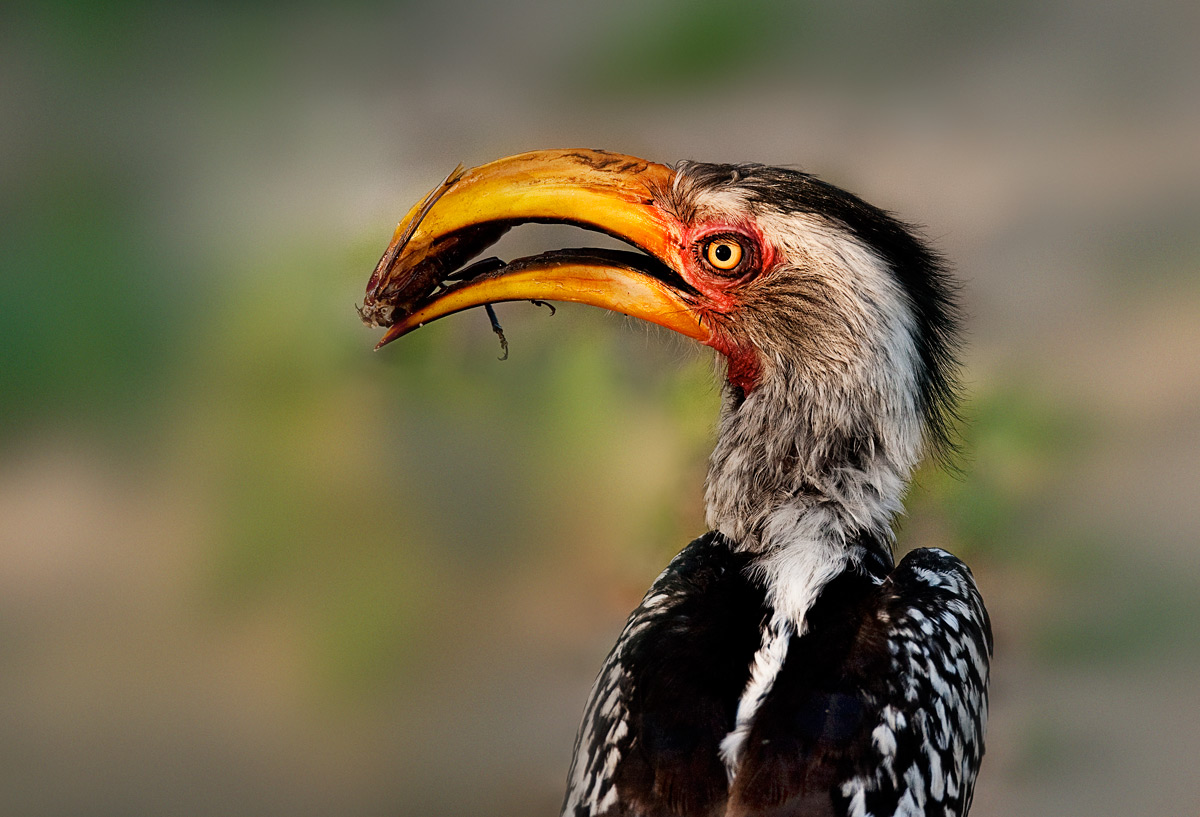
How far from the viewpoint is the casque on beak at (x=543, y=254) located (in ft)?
3.47

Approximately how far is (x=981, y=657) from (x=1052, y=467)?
0.40 meters

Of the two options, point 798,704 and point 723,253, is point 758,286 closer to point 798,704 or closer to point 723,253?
point 723,253

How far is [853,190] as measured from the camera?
137cm

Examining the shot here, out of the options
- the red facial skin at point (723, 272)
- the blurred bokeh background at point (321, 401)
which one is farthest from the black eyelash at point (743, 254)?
the blurred bokeh background at point (321, 401)

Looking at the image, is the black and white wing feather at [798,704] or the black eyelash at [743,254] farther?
the black eyelash at [743,254]

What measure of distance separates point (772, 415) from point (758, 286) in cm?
16

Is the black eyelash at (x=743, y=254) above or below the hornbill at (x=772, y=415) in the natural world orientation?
above

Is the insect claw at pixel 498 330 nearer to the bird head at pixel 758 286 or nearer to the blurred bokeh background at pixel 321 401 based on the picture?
the blurred bokeh background at pixel 321 401

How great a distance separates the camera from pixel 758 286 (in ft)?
3.60

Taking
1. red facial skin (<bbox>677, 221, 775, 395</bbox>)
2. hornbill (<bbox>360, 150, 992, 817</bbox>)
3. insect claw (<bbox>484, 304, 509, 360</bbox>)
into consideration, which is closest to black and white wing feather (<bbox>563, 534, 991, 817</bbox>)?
hornbill (<bbox>360, 150, 992, 817</bbox>)

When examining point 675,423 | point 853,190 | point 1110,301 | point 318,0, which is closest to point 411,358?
point 675,423

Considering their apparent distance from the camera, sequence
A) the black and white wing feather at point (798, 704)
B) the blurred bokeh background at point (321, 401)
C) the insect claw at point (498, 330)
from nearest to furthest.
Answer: the black and white wing feather at point (798, 704), the insect claw at point (498, 330), the blurred bokeh background at point (321, 401)

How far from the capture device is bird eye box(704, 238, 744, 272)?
1084mm

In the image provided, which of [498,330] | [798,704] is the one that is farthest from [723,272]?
[798,704]
